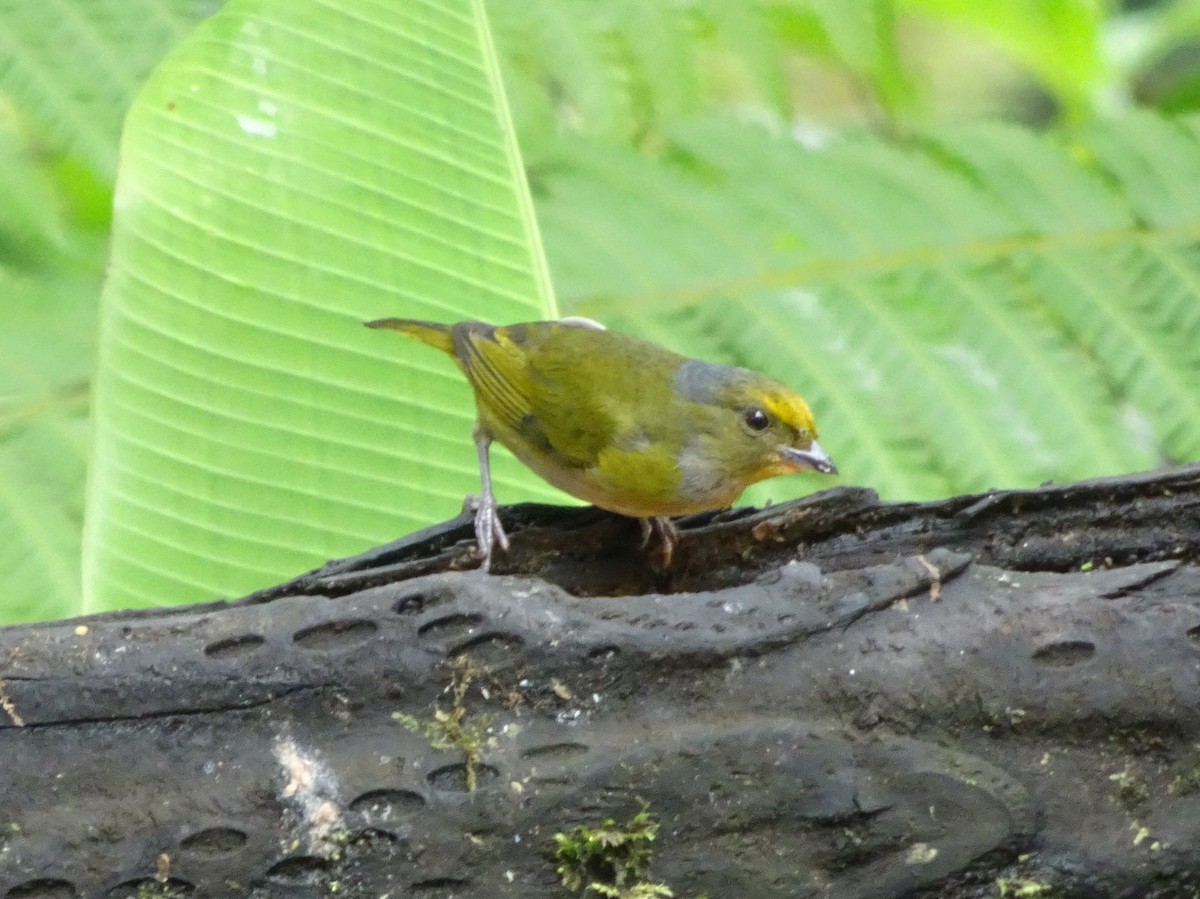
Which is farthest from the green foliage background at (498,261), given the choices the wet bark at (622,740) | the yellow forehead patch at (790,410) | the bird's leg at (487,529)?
the wet bark at (622,740)

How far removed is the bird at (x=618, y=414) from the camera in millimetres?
2061

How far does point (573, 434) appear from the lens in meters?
2.17

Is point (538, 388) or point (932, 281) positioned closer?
point (538, 388)

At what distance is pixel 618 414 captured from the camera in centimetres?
221

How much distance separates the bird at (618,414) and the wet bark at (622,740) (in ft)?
2.53

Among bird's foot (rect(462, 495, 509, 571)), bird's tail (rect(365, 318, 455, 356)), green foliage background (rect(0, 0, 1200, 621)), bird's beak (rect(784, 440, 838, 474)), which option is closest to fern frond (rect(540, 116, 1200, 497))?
green foliage background (rect(0, 0, 1200, 621))

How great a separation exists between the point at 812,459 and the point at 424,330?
2.34ft

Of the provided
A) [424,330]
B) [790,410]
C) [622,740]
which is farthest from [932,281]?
[622,740]

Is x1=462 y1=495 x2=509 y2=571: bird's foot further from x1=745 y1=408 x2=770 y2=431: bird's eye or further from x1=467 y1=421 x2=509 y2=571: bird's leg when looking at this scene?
x1=745 y1=408 x2=770 y2=431: bird's eye

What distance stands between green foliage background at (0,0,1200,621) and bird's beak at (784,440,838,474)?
0.31 metres

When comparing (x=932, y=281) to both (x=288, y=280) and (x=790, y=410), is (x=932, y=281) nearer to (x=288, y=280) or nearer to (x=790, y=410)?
(x=790, y=410)

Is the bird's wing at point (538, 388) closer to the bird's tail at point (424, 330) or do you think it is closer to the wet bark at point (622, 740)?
the bird's tail at point (424, 330)

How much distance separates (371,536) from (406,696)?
0.70 metres

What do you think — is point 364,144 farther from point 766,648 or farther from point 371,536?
point 766,648
